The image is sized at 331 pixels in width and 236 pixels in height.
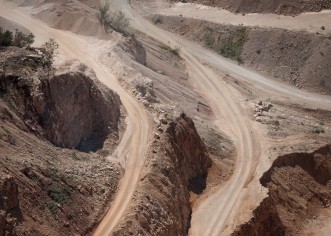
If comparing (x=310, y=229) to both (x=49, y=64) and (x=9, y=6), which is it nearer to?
(x=49, y=64)

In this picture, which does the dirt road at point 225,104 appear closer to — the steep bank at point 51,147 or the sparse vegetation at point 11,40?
the steep bank at point 51,147

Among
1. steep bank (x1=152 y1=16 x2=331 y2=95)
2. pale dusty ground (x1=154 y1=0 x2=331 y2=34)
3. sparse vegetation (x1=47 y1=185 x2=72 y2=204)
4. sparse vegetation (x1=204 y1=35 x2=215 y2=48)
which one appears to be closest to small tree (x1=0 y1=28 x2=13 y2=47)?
sparse vegetation (x1=47 y1=185 x2=72 y2=204)

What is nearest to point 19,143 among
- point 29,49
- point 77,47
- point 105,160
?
point 105,160

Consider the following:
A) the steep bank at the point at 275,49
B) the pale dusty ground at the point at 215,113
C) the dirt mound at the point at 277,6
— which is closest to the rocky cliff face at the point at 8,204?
the pale dusty ground at the point at 215,113

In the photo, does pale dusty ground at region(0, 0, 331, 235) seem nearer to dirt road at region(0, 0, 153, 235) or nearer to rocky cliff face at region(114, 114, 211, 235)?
dirt road at region(0, 0, 153, 235)

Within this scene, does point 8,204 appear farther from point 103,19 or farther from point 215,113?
point 103,19

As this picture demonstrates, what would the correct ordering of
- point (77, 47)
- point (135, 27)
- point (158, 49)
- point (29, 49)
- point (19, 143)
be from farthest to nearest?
point (135, 27) → point (158, 49) → point (77, 47) → point (29, 49) → point (19, 143)
